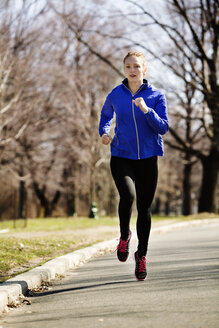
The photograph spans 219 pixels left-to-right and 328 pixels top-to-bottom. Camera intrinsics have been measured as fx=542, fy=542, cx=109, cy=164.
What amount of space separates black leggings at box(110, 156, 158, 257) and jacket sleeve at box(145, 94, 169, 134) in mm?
327

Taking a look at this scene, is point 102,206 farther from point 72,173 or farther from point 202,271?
point 202,271

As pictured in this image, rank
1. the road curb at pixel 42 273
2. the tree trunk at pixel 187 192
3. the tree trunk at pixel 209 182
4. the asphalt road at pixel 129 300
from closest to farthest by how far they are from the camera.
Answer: the asphalt road at pixel 129 300, the road curb at pixel 42 273, the tree trunk at pixel 209 182, the tree trunk at pixel 187 192

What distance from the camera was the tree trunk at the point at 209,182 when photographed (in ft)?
79.9

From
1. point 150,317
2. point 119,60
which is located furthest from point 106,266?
point 119,60

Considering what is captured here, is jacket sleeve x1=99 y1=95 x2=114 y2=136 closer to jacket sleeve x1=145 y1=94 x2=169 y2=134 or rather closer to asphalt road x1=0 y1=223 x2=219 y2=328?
jacket sleeve x1=145 y1=94 x2=169 y2=134

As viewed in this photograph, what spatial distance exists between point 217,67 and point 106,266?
16.8m

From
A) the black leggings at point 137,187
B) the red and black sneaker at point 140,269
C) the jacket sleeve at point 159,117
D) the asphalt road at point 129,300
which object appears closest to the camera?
the asphalt road at point 129,300

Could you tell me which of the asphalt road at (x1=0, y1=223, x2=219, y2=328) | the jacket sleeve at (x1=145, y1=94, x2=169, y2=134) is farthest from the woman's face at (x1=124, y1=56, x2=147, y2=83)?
the asphalt road at (x1=0, y1=223, x2=219, y2=328)

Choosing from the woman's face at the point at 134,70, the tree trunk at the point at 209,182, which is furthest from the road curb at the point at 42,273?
the tree trunk at the point at 209,182

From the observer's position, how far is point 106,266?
6.73 meters

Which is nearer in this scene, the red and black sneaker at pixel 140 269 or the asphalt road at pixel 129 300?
the asphalt road at pixel 129 300

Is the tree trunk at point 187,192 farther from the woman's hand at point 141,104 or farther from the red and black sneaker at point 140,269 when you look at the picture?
the woman's hand at point 141,104

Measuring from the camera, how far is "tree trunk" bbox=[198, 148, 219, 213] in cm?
2436

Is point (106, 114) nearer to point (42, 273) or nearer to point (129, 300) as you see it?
point (42, 273)
